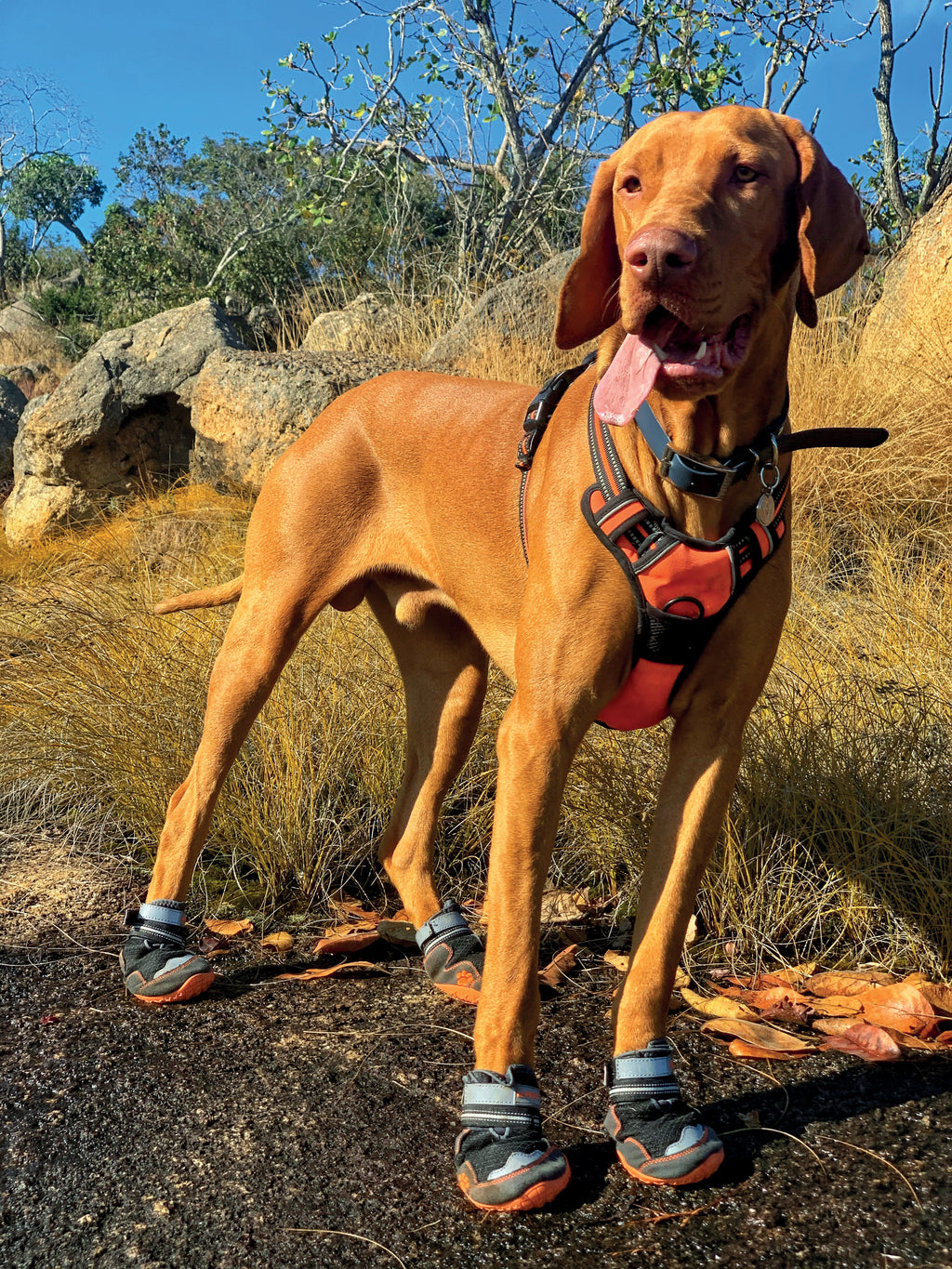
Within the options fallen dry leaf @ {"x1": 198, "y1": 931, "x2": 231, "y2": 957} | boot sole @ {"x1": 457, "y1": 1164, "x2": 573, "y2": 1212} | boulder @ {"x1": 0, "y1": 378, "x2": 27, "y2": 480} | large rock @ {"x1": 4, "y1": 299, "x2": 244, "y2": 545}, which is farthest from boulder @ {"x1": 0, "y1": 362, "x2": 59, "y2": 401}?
boot sole @ {"x1": 457, "y1": 1164, "x2": 573, "y2": 1212}

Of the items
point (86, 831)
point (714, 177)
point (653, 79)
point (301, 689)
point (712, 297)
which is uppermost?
point (653, 79)

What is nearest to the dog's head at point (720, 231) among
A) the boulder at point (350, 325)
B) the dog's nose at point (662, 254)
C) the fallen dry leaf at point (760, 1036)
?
the dog's nose at point (662, 254)

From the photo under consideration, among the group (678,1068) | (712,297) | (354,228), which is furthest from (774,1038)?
(354,228)

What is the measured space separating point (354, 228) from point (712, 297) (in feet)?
41.8

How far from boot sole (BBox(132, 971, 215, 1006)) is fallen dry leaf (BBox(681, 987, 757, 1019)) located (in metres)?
1.33

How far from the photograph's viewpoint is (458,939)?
3.13m

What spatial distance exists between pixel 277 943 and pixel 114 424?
7.06m

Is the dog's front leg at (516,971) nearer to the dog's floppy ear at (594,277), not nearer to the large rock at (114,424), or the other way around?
the dog's floppy ear at (594,277)

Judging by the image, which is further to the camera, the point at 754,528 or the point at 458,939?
the point at 458,939

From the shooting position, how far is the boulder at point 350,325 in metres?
10.2

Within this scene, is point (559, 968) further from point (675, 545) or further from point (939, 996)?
point (675, 545)

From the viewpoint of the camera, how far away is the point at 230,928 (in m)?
3.52

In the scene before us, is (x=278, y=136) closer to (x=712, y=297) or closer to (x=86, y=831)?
(x=86, y=831)

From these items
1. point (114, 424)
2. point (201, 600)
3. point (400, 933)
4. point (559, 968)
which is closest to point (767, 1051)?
point (559, 968)
